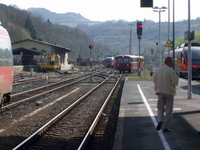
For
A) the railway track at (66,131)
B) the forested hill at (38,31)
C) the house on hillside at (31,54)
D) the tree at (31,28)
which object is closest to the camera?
the railway track at (66,131)

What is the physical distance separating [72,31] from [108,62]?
93.4 m

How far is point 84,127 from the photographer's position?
28.5 feet

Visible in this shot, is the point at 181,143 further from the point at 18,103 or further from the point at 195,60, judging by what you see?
the point at 195,60

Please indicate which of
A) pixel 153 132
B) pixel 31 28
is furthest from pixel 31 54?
pixel 31 28

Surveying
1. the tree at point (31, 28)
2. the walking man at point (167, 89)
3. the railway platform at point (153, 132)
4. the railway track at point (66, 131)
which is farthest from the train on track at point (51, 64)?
the tree at point (31, 28)

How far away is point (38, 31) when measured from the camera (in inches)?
5049

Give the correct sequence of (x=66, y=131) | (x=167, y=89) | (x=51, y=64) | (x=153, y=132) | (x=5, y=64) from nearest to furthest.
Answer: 1. (x=167, y=89)
2. (x=153, y=132)
3. (x=66, y=131)
4. (x=5, y=64)
5. (x=51, y=64)

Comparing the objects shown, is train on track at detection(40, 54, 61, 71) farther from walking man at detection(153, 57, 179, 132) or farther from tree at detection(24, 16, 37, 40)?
tree at detection(24, 16, 37, 40)

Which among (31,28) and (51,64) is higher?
(31,28)

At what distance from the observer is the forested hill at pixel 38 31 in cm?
9056

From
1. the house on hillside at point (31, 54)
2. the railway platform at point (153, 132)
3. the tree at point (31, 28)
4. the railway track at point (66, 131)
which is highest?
the tree at point (31, 28)

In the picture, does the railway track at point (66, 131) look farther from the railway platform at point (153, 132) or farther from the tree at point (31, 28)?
the tree at point (31, 28)

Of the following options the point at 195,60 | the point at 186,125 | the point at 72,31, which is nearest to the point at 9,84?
the point at 186,125

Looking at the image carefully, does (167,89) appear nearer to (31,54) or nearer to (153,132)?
(153,132)
